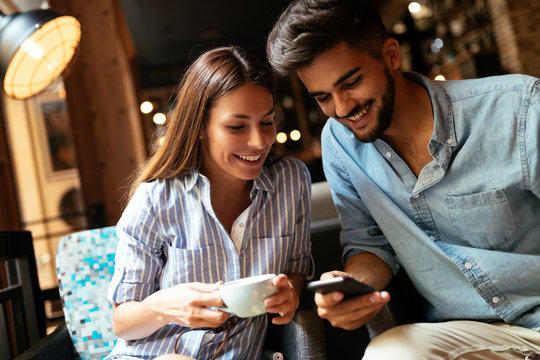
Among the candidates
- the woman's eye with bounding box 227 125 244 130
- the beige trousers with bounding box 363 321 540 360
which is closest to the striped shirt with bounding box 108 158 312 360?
the woman's eye with bounding box 227 125 244 130

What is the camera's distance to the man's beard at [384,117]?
1459mm

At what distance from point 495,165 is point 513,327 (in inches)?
16.7

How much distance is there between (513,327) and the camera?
135 cm

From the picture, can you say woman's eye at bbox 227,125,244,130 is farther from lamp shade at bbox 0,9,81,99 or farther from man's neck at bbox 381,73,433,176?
lamp shade at bbox 0,9,81,99

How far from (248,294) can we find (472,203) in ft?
2.28

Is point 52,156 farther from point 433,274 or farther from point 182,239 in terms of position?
point 433,274

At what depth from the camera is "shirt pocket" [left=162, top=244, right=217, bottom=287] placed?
4.87 ft

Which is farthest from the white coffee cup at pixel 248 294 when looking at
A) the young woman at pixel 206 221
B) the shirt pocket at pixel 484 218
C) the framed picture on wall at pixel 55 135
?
the framed picture on wall at pixel 55 135

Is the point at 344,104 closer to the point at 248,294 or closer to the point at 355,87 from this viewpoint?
the point at 355,87

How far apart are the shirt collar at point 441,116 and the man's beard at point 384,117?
12 cm

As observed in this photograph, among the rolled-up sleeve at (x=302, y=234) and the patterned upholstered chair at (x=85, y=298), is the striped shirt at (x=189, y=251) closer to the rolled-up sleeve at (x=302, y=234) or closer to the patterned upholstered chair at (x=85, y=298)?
the rolled-up sleeve at (x=302, y=234)

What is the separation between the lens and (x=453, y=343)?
1.22 metres

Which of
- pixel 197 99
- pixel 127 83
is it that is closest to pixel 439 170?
pixel 197 99

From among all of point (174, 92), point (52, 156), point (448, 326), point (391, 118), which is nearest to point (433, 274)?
point (448, 326)
